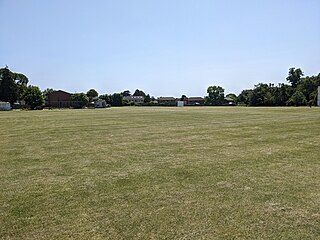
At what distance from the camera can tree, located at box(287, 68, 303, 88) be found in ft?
381

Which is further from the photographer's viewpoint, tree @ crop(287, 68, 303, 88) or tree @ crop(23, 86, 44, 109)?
tree @ crop(287, 68, 303, 88)

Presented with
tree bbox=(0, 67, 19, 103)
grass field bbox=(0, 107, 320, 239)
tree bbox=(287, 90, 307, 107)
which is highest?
tree bbox=(0, 67, 19, 103)

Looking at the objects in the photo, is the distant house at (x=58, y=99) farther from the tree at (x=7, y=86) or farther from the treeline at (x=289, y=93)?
the treeline at (x=289, y=93)

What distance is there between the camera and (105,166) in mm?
8852

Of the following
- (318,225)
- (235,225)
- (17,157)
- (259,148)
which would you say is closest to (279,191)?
(318,225)

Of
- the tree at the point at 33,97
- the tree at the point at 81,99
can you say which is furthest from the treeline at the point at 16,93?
the tree at the point at 81,99

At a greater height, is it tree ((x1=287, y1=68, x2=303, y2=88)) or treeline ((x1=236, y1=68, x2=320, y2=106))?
tree ((x1=287, y1=68, x2=303, y2=88))

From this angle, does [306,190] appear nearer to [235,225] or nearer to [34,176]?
[235,225]

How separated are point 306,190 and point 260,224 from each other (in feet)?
7.55

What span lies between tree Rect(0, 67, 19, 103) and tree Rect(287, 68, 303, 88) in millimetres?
99042

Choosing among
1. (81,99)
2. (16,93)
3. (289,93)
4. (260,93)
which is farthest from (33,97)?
(289,93)

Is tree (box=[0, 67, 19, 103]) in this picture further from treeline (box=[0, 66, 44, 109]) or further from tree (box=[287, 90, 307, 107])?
tree (box=[287, 90, 307, 107])

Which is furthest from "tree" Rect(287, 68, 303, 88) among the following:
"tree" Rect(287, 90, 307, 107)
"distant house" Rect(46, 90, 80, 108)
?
"distant house" Rect(46, 90, 80, 108)

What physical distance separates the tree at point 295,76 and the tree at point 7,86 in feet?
325
